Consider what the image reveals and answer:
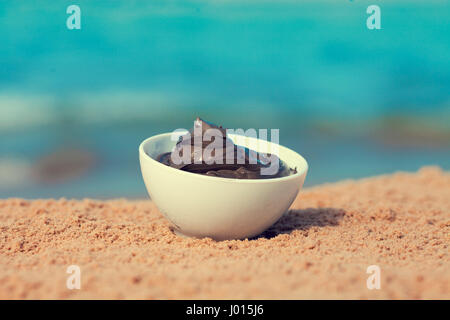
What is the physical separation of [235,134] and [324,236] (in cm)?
77

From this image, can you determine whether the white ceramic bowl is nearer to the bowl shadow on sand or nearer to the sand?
the sand

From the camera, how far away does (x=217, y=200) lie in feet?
6.48

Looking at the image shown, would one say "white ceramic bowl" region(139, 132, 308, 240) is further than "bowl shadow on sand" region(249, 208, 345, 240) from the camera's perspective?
No

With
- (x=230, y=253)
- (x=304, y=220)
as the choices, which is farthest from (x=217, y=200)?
(x=304, y=220)

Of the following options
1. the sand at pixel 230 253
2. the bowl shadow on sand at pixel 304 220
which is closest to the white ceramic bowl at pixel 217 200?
→ the sand at pixel 230 253

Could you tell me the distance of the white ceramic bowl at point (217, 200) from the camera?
1956 millimetres

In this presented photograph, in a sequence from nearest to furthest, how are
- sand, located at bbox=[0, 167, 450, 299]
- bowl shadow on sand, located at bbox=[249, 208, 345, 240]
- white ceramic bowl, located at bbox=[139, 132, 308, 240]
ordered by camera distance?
sand, located at bbox=[0, 167, 450, 299], white ceramic bowl, located at bbox=[139, 132, 308, 240], bowl shadow on sand, located at bbox=[249, 208, 345, 240]

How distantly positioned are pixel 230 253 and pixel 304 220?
0.73 metres

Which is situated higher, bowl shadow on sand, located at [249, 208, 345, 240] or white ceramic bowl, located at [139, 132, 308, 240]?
white ceramic bowl, located at [139, 132, 308, 240]

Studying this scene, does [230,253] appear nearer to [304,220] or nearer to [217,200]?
[217,200]

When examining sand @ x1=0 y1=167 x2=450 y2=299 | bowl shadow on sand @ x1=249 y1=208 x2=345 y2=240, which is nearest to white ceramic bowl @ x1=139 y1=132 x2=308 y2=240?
sand @ x1=0 y1=167 x2=450 y2=299

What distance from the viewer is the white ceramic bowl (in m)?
1.96

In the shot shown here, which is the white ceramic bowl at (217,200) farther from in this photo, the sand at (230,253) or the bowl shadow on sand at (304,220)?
the bowl shadow on sand at (304,220)
